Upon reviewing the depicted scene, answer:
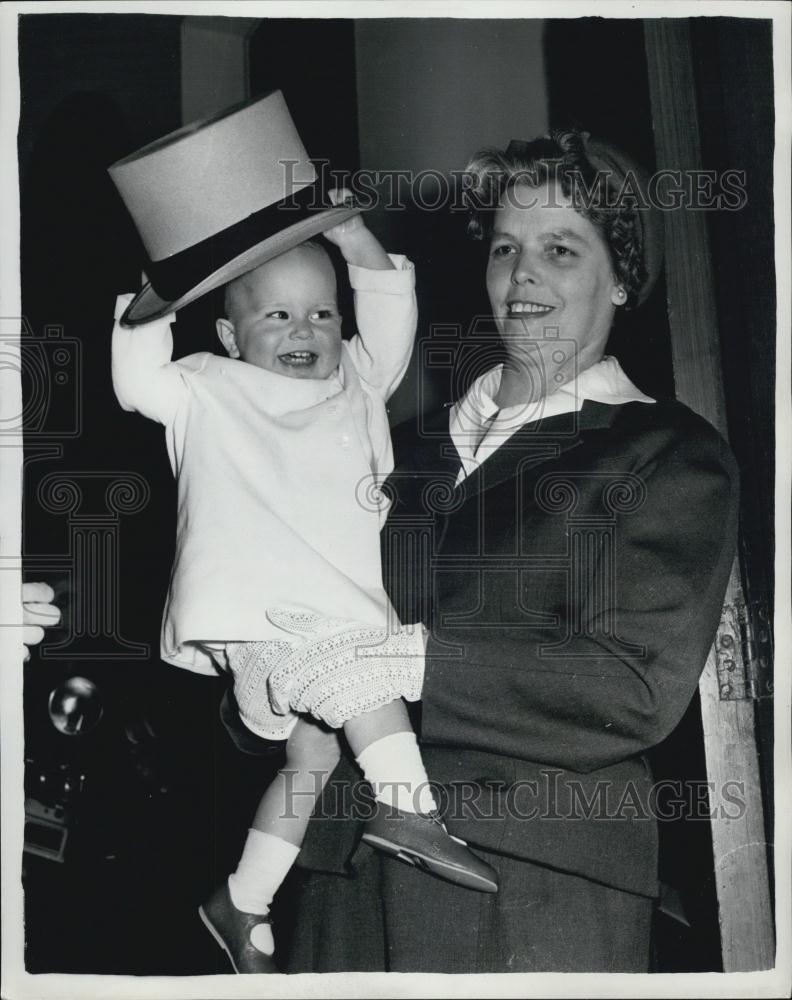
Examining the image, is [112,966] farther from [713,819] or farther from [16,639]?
[713,819]

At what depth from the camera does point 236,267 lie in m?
1.71

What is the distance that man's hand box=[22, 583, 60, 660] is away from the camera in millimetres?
1824

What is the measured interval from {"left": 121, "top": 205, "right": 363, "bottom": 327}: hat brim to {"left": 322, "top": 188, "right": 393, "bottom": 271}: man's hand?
Result: 2cm

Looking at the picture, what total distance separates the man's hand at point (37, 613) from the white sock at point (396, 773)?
1.90 ft

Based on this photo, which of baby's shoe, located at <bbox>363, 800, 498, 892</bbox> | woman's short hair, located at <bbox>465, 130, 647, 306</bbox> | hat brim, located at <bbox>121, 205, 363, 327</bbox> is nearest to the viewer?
baby's shoe, located at <bbox>363, 800, 498, 892</bbox>

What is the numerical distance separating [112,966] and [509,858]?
0.67 meters

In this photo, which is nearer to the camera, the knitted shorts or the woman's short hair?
the knitted shorts

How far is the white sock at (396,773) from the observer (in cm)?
162

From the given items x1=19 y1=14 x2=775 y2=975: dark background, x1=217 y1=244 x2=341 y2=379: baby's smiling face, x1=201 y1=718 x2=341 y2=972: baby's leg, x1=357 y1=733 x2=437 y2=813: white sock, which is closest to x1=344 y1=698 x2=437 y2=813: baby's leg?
x1=357 y1=733 x2=437 y2=813: white sock

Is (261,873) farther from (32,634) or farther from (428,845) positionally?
(32,634)

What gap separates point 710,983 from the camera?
1.78m

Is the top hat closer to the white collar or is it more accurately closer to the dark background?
the dark background

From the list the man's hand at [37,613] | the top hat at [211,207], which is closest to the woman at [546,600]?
the top hat at [211,207]

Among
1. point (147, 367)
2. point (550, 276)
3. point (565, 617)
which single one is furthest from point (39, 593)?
point (550, 276)
